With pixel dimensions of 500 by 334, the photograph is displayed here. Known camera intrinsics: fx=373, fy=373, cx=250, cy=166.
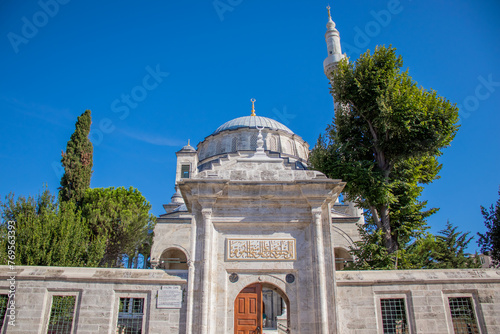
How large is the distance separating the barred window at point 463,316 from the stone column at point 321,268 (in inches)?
114

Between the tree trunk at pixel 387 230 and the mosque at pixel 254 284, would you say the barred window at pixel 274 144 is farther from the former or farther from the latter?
the mosque at pixel 254 284

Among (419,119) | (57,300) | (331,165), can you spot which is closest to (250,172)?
(57,300)

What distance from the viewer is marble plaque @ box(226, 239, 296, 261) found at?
772 centimetres

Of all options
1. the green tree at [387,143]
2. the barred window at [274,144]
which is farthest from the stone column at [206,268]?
the barred window at [274,144]

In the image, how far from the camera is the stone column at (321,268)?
23.1 feet

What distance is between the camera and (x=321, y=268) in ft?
24.2

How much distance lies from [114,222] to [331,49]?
19.9 meters

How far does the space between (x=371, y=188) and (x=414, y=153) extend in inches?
85.5

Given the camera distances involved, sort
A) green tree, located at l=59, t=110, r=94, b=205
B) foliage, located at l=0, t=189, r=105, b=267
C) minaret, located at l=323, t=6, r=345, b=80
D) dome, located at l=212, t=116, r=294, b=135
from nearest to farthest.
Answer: foliage, located at l=0, t=189, r=105, b=267
green tree, located at l=59, t=110, r=94, b=205
minaret, located at l=323, t=6, r=345, b=80
dome, located at l=212, t=116, r=294, b=135

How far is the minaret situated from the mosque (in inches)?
790

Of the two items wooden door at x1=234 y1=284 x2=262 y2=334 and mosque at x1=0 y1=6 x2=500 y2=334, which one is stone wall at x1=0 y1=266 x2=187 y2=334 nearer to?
mosque at x1=0 y1=6 x2=500 y2=334

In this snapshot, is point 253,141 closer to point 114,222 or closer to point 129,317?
point 114,222

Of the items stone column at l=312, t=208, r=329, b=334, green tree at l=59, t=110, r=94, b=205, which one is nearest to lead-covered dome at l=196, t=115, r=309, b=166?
green tree at l=59, t=110, r=94, b=205

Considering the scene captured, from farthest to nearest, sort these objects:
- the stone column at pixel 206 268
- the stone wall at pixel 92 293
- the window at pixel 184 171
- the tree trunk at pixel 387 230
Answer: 1. the window at pixel 184 171
2. the tree trunk at pixel 387 230
3. the stone wall at pixel 92 293
4. the stone column at pixel 206 268
